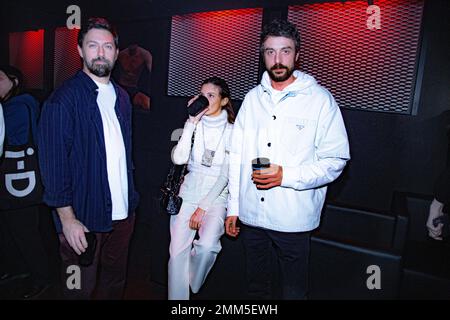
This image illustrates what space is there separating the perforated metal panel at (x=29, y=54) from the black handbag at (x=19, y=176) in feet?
8.40

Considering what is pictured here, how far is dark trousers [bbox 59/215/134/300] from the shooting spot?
168cm

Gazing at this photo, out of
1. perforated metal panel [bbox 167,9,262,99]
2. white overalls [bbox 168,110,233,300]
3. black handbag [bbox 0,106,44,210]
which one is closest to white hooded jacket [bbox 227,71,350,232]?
white overalls [bbox 168,110,233,300]

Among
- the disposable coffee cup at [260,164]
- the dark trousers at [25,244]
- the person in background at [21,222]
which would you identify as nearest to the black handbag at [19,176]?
the person in background at [21,222]

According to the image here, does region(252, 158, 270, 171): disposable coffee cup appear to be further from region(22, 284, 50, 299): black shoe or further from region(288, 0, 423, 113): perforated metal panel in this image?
region(22, 284, 50, 299): black shoe

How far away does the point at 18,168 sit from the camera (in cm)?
218

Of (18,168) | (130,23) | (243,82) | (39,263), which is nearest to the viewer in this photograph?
(18,168)

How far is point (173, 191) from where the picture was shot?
7.20 feet

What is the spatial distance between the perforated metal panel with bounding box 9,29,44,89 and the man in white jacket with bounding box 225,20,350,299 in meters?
3.64

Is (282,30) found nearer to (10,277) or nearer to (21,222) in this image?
(21,222)

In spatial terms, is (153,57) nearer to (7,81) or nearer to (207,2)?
(207,2)

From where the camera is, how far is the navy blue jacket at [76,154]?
1.46 metres

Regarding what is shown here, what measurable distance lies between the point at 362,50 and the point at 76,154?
2.19m

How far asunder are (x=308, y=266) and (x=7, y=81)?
2254 millimetres
